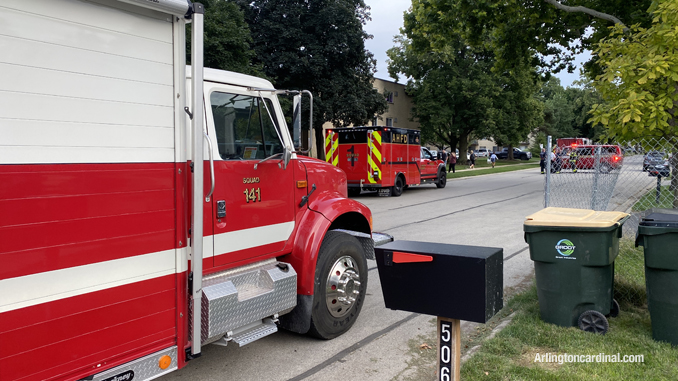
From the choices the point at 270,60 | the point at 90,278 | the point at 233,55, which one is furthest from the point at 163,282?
the point at 270,60

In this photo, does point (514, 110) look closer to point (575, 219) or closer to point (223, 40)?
point (223, 40)

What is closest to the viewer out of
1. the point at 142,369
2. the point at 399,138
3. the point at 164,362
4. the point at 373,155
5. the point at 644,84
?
the point at 142,369

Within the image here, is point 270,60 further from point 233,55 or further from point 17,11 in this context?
point 17,11

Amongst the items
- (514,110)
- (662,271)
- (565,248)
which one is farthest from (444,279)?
(514,110)

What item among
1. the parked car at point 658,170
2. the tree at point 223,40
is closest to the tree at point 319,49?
the tree at point 223,40

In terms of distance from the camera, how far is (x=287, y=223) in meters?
4.22

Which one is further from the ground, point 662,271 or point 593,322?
point 662,271

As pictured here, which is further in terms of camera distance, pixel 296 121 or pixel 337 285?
pixel 337 285

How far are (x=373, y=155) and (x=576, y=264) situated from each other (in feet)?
43.4

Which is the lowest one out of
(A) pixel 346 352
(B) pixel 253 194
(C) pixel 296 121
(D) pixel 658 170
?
(A) pixel 346 352

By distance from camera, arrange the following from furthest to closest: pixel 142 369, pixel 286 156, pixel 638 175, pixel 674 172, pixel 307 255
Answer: pixel 638 175 → pixel 674 172 → pixel 307 255 → pixel 286 156 → pixel 142 369

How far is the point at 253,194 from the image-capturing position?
3826 millimetres

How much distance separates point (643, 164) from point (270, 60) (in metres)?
21.0

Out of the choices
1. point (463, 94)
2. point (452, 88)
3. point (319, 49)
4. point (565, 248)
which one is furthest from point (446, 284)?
point (452, 88)
